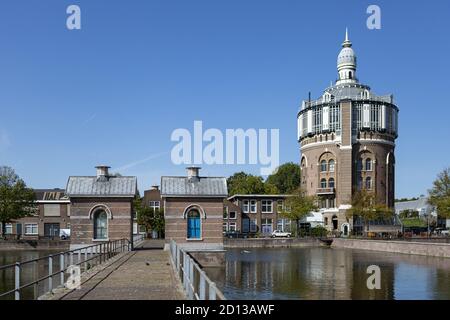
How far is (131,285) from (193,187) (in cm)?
2180

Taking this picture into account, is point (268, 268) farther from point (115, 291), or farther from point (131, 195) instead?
point (115, 291)

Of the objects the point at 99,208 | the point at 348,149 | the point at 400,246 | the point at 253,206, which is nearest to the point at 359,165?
the point at 348,149

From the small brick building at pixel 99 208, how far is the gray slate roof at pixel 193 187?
2521mm

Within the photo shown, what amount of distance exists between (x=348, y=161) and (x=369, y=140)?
16.5 feet

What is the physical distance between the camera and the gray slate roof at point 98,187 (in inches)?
1556

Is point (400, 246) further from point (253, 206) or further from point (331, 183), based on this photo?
point (253, 206)

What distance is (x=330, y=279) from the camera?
32.5m

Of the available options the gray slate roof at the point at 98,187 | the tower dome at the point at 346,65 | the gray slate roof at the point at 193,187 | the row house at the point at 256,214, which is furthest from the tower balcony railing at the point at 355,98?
the gray slate roof at the point at 98,187

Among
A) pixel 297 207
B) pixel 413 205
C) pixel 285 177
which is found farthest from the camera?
pixel 413 205

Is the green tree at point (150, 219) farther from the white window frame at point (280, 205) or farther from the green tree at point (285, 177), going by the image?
the green tree at point (285, 177)

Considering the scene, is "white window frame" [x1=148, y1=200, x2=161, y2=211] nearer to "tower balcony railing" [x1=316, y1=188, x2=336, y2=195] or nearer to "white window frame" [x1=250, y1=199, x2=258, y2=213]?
"white window frame" [x1=250, y1=199, x2=258, y2=213]

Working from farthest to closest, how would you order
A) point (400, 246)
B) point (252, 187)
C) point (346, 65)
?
point (252, 187) < point (346, 65) < point (400, 246)

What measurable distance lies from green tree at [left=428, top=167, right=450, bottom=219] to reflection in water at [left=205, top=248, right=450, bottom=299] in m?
24.3
